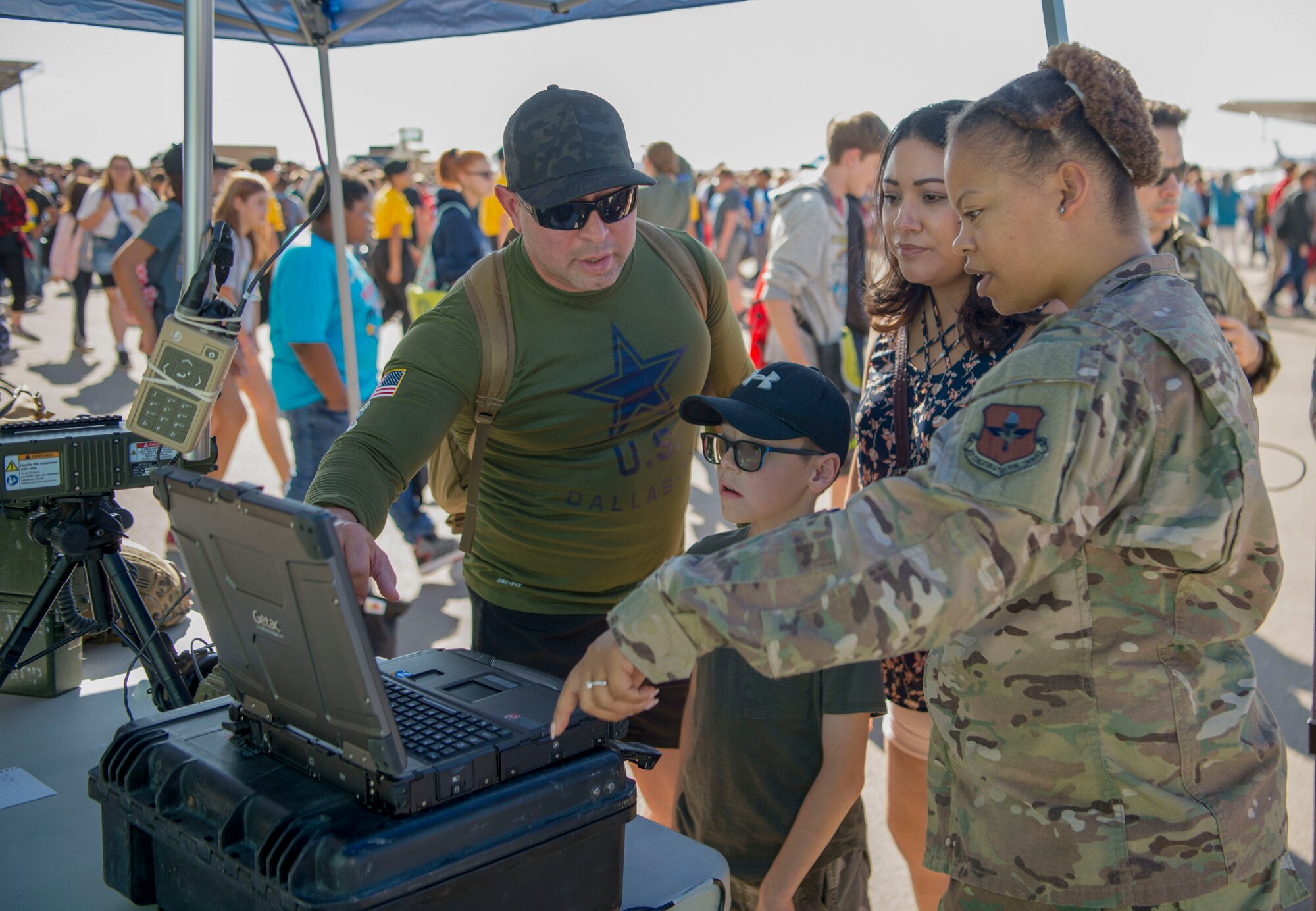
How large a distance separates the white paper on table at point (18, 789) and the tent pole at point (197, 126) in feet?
1.94

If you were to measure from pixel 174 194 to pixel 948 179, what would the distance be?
5.44 meters

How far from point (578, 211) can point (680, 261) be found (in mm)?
366

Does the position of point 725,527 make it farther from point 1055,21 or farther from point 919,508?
point 919,508

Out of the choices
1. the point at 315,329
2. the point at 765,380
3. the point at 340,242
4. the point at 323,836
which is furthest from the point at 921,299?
the point at 315,329

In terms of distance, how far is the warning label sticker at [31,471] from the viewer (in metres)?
2.00

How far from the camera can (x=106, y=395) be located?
351 inches

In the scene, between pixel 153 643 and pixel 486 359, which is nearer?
pixel 153 643

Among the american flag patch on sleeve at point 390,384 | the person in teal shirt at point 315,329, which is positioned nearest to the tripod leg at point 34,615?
the american flag patch on sleeve at point 390,384

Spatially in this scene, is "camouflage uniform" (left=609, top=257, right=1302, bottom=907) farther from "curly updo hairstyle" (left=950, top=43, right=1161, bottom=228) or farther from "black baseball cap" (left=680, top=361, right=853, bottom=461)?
"black baseball cap" (left=680, top=361, right=853, bottom=461)

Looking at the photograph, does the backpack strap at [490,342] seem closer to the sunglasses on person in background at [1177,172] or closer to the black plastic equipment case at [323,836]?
the black plastic equipment case at [323,836]

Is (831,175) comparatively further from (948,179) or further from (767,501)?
(948,179)

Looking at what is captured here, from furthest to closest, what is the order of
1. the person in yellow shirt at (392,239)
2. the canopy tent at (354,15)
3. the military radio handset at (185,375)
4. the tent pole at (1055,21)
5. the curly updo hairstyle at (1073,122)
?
the person in yellow shirt at (392,239), the canopy tent at (354,15), the tent pole at (1055,21), the military radio handset at (185,375), the curly updo hairstyle at (1073,122)

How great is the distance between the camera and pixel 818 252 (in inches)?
174

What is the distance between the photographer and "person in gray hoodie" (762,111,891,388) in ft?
14.5
